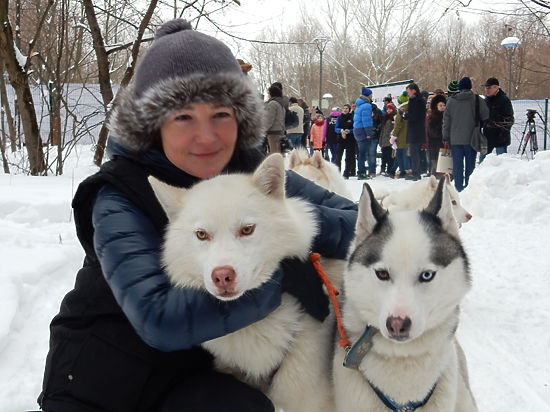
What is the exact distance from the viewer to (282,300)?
1.89 m

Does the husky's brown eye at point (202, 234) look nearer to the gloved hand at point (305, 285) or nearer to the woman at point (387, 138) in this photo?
the gloved hand at point (305, 285)

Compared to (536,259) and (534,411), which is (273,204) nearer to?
(534,411)

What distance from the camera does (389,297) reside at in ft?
5.27

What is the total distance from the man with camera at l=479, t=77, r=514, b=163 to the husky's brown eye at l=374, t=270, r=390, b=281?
350 inches

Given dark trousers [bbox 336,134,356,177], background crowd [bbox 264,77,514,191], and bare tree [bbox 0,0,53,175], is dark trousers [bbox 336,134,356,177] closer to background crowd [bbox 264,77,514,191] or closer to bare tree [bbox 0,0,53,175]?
background crowd [bbox 264,77,514,191]

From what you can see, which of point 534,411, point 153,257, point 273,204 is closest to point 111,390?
point 153,257

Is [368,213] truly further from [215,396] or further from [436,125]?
[436,125]

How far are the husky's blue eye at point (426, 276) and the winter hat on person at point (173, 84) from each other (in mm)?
1137

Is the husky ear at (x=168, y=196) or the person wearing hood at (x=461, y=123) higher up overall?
the husky ear at (x=168, y=196)

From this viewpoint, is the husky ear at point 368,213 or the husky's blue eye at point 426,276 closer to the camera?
the husky's blue eye at point 426,276

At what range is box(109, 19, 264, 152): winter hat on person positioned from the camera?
6.43 feet

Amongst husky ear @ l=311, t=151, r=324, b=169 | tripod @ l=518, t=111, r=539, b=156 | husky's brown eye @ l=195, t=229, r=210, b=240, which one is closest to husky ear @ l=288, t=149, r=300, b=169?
husky ear @ l=311, t=151, r=324, b=169

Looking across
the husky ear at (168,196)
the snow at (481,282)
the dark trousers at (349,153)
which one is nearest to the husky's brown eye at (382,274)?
the husky ear at (168,196)

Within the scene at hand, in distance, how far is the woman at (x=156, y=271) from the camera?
165 cm
